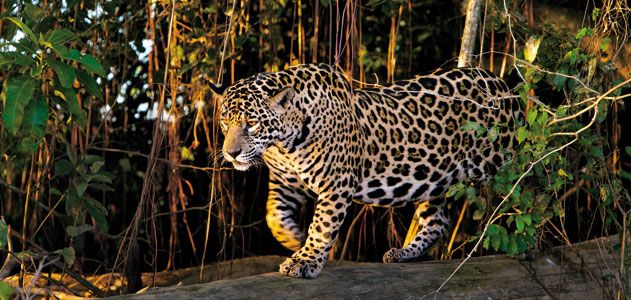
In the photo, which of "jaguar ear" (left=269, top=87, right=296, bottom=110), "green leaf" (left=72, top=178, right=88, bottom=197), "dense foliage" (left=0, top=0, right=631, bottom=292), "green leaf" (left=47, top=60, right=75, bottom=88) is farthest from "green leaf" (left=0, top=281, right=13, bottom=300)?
"jaguar ear" (left=269, top=87, right=296, bottom=110)

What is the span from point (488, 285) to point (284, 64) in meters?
3.21

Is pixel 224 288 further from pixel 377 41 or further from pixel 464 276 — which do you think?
pixel 377 41

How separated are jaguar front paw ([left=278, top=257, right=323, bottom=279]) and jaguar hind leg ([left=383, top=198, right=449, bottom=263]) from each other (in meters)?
1.08

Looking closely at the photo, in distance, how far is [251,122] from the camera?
5570 millimetres

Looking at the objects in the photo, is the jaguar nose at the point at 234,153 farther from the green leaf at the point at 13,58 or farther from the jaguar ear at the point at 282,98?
the green leaf at the point at 13,58

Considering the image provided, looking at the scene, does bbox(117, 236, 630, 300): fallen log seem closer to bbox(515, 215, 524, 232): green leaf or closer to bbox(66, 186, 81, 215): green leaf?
bbox(515, 215, 524, 232): green leaf

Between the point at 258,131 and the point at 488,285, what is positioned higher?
the point at 258,131

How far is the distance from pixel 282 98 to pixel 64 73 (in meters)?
1.14

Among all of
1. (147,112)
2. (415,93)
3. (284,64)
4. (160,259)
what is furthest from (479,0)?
(160,259)

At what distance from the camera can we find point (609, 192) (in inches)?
225

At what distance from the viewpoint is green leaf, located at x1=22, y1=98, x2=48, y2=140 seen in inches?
206

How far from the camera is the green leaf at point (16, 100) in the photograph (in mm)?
5094

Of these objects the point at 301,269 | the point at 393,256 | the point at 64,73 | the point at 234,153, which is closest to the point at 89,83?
the point at 64,73

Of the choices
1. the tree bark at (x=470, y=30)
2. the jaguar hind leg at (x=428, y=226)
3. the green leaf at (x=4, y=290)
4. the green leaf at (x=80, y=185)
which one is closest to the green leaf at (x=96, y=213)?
the green leaf at (x=80, y=185)
